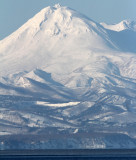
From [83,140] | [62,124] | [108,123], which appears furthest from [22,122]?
[83,140]

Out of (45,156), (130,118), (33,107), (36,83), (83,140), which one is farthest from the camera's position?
(36,83)

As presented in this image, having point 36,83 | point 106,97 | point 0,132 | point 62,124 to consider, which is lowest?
point 0,132

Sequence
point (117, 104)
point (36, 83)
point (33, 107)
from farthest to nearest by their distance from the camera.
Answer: point (36, 83) → point (117, 104) → point (33, 107)

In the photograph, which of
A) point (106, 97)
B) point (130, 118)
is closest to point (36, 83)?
point (106, 97)

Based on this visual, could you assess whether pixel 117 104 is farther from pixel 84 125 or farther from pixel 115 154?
pixel 115 154

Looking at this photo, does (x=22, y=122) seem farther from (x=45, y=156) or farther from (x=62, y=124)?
(x=45, y=156)

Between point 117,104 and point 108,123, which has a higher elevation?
point 117,104


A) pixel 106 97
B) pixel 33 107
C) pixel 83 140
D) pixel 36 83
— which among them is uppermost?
pixel 36 83

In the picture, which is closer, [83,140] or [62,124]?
[83,140]

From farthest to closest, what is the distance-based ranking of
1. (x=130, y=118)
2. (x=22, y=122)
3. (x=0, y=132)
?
(x=130, y=118) < (x=22, y=122) < (x=0, y=132)
